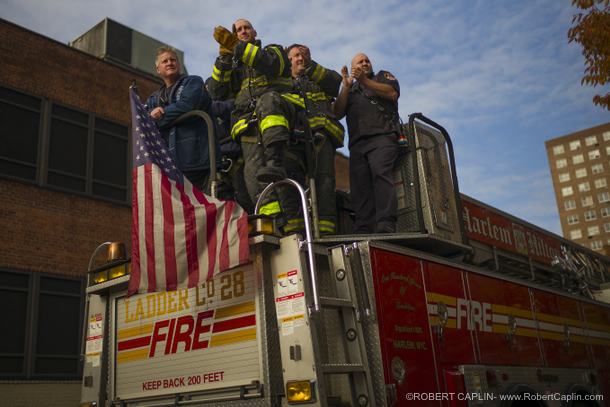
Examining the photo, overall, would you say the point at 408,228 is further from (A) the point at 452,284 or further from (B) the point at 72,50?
(B) the point at 72,50

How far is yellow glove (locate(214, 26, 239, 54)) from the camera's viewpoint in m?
5.06

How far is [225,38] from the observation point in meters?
5.11

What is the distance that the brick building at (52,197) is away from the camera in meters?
12.2

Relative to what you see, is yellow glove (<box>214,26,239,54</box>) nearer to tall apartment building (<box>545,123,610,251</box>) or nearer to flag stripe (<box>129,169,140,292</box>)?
flag stripe (<box>129,169,140,292</box>)

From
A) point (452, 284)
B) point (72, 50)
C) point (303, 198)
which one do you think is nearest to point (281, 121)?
point (303, 198)

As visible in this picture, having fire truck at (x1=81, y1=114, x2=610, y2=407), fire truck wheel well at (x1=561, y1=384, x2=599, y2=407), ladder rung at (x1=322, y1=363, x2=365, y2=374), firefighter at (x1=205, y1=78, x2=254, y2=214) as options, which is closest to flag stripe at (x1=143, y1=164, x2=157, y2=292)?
fire truck at (x1=81, y1=114, x2=610, y2=407)

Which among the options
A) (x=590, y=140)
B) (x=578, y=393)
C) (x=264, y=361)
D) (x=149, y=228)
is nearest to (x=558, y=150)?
(x=590, y=140)

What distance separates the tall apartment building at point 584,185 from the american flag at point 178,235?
307 feet

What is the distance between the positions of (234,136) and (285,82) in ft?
2.39

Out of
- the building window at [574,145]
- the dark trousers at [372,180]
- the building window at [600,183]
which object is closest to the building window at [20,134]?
the dark trousers at [372,180]

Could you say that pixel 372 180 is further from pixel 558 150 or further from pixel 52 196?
pixel 558 150

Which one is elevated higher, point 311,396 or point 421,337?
point 421,337

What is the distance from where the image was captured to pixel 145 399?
13.4 feet

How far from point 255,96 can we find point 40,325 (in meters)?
9.74
